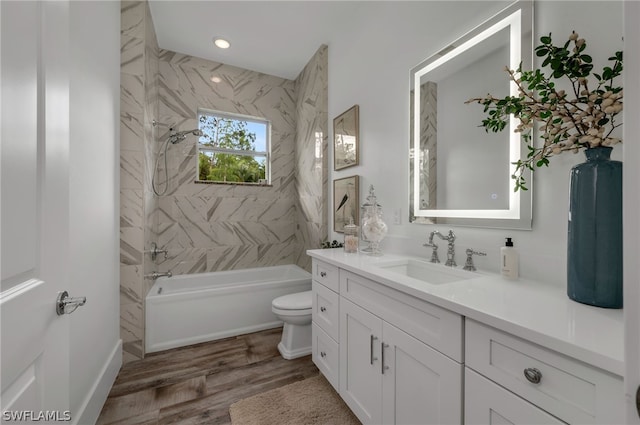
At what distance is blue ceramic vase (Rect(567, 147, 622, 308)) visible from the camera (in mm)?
744

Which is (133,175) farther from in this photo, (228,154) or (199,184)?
(228,154)

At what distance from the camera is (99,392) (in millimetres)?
1534

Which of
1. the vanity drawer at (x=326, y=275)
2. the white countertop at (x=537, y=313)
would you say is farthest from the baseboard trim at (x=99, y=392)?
the white countertop at (x=537, y=313)

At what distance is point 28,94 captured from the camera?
0.62 m

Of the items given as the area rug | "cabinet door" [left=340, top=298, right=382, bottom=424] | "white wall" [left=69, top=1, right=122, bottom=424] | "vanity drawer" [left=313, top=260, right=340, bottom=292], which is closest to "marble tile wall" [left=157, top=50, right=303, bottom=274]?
"white wall" [left=69, top=1, right=122, bottom=424]

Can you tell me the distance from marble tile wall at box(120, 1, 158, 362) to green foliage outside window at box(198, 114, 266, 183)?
40.0 inches

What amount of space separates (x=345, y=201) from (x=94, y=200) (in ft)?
5.86

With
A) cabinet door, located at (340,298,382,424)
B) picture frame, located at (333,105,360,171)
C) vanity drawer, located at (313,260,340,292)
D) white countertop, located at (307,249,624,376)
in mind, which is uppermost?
picture frame, located at (333,105,360,171)

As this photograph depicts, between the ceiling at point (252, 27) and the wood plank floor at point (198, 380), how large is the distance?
2.96m

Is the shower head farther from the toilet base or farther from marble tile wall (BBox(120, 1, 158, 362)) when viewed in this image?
the toilet base

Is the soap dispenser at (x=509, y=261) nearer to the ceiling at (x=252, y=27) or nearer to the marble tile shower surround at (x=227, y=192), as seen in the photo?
the marble tile shower surround at (x=227, y=192)

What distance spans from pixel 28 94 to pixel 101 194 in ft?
3.98

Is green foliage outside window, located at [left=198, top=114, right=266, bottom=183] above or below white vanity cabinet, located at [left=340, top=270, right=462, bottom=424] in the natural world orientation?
above

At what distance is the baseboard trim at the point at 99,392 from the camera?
1335 mm
